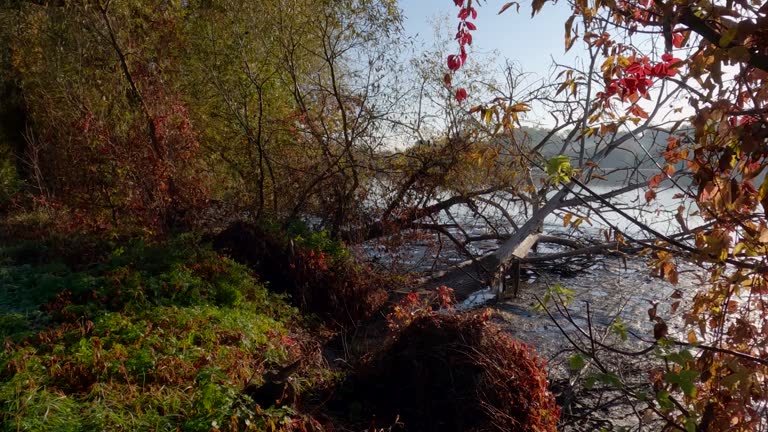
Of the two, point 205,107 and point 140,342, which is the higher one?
point 205,107

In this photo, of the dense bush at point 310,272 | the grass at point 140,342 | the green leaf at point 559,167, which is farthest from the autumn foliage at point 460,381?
the dense bush at point 310,272

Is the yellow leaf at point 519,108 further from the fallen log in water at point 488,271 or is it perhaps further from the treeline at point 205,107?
the treeline at point 205,107

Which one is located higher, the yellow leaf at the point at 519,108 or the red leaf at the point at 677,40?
the red leaf at the point at 677,40

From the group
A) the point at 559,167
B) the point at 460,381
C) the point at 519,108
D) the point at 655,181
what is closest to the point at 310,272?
the point at 460,381

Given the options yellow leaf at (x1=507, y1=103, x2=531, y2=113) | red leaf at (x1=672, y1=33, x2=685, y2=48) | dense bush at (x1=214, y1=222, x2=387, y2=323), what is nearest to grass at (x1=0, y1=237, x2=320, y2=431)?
dense bush at (x1=214, y1=222, x2=387, y2=323)

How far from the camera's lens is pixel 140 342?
4230 mm

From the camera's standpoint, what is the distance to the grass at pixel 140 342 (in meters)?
3.27

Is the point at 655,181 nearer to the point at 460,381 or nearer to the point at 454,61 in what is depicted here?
the point at 454,61

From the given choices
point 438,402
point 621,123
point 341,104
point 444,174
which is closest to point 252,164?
point 341,104

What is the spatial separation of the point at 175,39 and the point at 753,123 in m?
9.58

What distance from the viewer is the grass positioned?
10.7 feet

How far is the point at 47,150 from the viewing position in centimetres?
1104

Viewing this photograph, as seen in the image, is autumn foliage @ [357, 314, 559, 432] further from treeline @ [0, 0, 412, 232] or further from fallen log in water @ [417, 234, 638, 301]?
treeline @ [0, 0, 412, 232]

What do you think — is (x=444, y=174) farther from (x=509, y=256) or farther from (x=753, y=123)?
(x=753, y=123)
